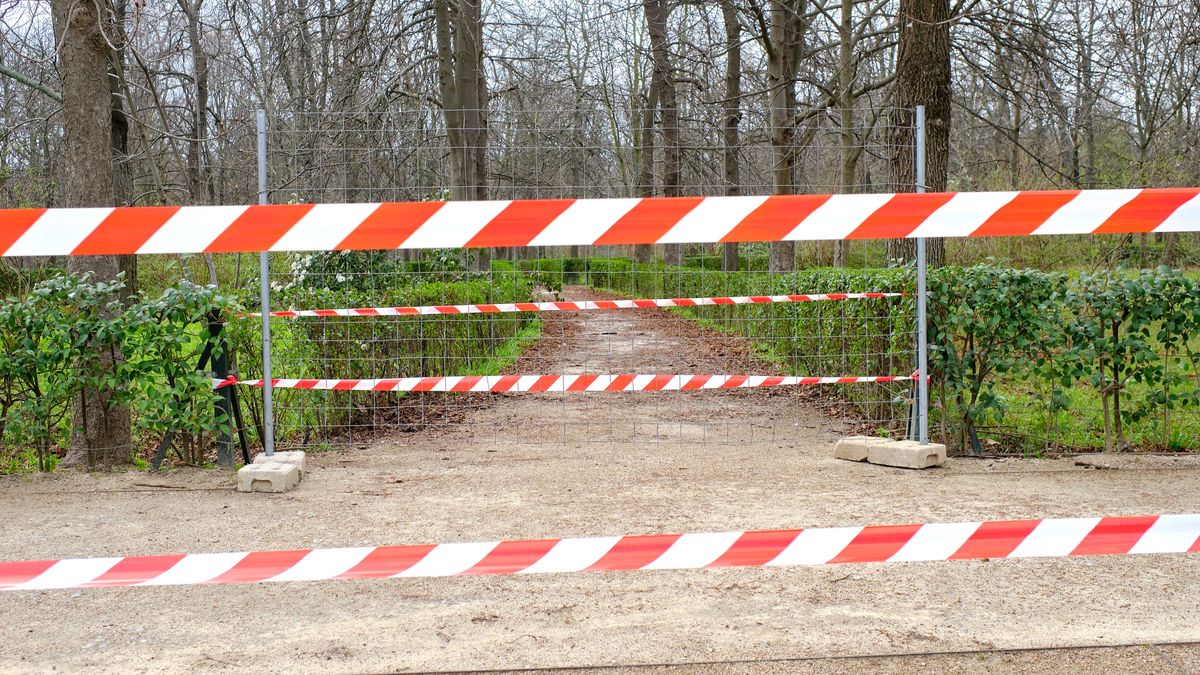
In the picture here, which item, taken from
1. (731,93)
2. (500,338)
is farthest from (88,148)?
(731,93)

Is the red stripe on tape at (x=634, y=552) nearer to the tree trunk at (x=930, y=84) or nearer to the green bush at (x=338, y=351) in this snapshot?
the green bush at (x=338, y=351)

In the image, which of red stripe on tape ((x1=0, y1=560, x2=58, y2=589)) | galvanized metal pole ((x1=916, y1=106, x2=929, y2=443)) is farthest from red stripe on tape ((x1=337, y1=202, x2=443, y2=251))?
galvanized metal pole ((x1=916, y1=106, x2=929, y2=443))

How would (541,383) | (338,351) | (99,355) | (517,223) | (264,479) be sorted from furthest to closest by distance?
1. (338,351)
2. (541,383)
3. (99,355)
4. (264,479)
5. (517,223)

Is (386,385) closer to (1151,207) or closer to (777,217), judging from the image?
(777,217)

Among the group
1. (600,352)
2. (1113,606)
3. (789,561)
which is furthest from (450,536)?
(600,352)

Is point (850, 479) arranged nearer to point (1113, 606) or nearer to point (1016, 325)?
point (1016, 325)

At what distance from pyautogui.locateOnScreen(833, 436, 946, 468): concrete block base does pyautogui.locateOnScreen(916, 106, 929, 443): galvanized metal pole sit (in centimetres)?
11

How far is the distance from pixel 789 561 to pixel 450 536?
253cm

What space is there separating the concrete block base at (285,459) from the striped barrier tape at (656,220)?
2976 millimetres

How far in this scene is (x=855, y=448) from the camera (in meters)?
6.82

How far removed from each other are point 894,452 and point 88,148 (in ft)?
19.1

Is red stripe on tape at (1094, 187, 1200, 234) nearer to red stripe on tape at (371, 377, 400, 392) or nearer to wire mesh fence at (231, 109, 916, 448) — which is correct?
wire mesh fence at (231, 109, 916, 448)

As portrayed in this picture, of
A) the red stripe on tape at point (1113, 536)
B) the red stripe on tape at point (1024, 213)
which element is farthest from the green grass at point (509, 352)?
the red stripe on tape at point (1113, 536)

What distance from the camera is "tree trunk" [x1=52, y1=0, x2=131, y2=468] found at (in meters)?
6.67
